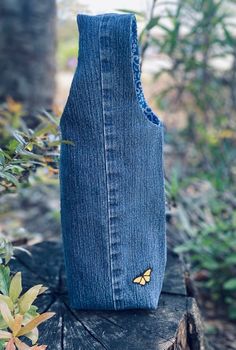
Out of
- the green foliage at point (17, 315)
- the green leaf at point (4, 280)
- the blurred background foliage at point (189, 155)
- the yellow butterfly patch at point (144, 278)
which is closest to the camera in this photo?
the green foliage at point (17, 315)

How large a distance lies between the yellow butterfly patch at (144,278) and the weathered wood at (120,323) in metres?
0.09

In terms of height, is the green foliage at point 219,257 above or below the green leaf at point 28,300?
below

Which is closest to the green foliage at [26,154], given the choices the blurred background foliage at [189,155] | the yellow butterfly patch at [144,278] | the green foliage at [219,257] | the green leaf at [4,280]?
the blurred background foliage at [189,155]

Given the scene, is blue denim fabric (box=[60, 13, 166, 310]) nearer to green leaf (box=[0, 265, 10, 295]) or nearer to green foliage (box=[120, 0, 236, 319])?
green leaf (box=[0, 265, 10, 295])

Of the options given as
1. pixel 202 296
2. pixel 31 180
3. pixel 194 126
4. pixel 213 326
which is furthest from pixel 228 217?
pixel 31 180

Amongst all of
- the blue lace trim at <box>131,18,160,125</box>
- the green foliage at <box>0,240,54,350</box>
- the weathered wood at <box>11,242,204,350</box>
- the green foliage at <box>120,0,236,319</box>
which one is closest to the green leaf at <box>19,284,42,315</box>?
the green foliage at <box>0,240,54,350</box>

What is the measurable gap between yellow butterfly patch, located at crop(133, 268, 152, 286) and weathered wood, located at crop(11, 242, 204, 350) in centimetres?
9

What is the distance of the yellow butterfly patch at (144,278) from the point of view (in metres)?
1.30

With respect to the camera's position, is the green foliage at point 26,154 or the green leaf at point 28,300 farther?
the green foliage at point 26,154

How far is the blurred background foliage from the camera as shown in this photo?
5.63ft

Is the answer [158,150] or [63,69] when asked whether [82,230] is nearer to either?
[158,150]

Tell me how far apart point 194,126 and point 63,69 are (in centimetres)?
307

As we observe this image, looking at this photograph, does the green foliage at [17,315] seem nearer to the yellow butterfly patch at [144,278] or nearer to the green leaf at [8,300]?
the green leaf at [8,300]

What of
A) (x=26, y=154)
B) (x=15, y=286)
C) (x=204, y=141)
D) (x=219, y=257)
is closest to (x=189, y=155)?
(x=204, y=141)
